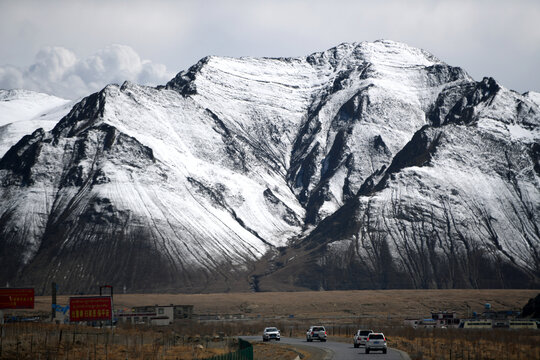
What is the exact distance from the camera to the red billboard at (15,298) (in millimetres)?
92125

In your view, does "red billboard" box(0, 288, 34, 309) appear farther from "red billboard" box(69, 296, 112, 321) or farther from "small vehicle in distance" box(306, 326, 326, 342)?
"small vehicle in distance" box(306, 326, 326, 342)

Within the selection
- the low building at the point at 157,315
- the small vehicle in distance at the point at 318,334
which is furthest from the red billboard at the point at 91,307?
the low building at the point at 157,315

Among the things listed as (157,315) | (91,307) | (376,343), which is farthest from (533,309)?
(376,343)

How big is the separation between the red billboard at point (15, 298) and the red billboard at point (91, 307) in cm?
611

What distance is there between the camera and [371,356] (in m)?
65.9

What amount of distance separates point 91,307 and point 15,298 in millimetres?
9708

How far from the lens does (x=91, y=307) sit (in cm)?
9819

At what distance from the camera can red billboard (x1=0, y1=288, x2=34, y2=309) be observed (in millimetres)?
92125

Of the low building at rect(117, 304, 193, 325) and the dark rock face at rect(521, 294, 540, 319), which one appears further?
the low building at rect(117, 304, 193, 325)

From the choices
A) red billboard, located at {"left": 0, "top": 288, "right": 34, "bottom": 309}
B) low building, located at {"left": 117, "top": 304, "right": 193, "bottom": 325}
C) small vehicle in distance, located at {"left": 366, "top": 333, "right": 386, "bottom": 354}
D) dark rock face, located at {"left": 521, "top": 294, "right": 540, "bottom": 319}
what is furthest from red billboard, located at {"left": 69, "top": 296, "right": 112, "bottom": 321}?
dark rock face, located at {"left": 521, "top": 294, "right": 540, "bottom": 319}

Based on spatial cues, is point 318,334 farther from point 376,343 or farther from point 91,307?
point 91,307

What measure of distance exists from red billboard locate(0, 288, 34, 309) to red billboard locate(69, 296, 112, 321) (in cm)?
611

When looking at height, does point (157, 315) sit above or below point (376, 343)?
above

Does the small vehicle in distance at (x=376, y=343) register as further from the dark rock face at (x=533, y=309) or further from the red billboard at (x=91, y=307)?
the dark rock face at (x=533, y=309)
